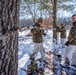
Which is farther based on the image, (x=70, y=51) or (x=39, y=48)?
(x=39, y=48)

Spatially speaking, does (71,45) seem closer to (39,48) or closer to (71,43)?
(71,43)

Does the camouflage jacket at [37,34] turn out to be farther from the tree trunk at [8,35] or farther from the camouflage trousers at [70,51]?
the tree trunk at [8,35]

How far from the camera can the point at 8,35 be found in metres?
1.82

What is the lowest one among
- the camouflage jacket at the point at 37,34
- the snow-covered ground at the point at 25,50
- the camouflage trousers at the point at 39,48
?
the snow-covered ground at the point at 25,50

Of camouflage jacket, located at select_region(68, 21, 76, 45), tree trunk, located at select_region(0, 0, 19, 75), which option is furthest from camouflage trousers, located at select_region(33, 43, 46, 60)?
tree trunk, located at select_region(0, 0, 19, 75)

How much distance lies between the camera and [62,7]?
55.0ft

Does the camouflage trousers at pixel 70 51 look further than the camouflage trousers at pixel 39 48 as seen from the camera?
No

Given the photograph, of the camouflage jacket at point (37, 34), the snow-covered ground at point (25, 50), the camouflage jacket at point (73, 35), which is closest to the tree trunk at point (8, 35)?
the snow-covered ground at point (25, 50)

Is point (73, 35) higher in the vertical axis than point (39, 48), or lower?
higher

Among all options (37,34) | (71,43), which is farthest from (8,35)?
(37,34)

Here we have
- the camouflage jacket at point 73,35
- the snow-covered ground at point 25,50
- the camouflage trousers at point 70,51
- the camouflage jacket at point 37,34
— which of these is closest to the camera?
the snow-covered ground at point 25,50

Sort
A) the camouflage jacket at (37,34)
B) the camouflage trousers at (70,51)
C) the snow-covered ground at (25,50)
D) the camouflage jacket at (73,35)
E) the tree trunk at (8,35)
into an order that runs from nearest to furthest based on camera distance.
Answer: the tree trunk at (8,35), the snow-covered ground at (25,50), the camouflage jacket at (73,35), the camouflage trousers at (70,51), the camouflage jacket at (37,34)

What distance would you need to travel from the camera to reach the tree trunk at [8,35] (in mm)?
1796

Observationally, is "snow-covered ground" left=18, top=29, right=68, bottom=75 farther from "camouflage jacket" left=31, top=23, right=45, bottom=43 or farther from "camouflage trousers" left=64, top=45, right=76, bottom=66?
"camouflage trousers" left=64, top=45, right=76, bottom=66
